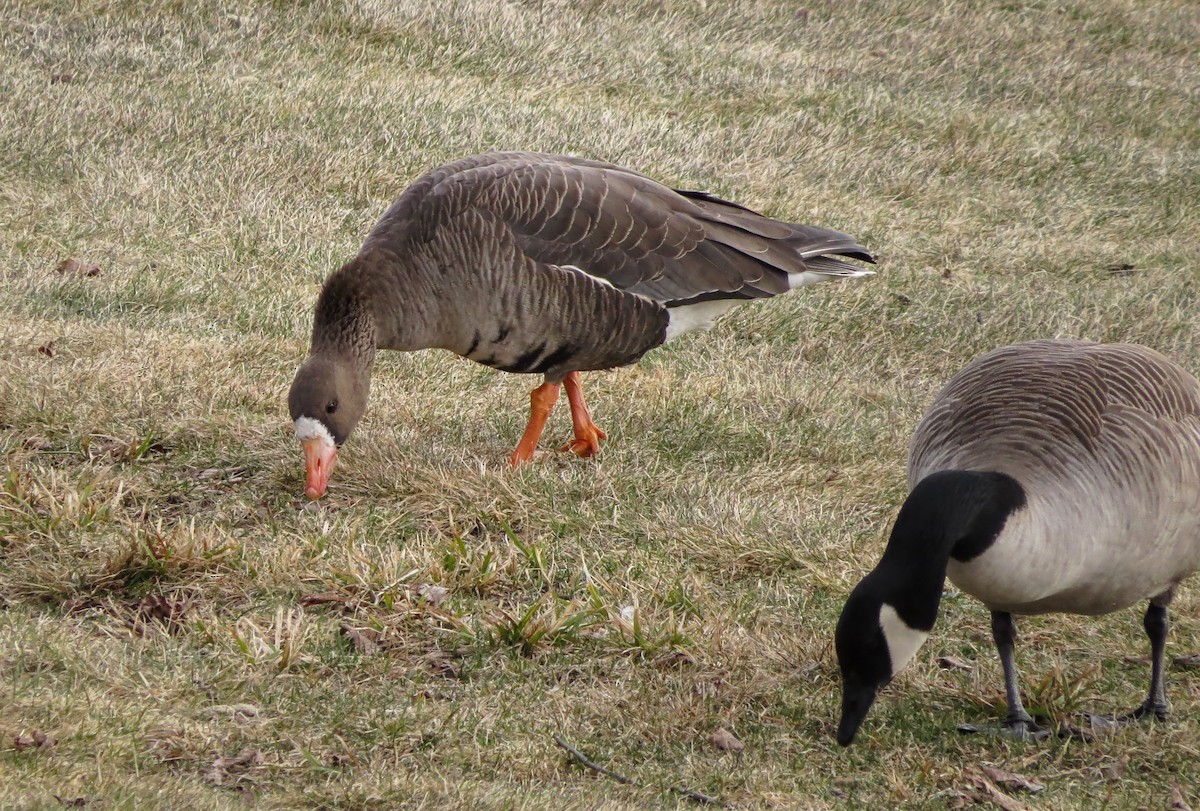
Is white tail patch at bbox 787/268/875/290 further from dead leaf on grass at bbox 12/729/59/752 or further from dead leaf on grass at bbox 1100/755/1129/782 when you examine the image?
dead leaf on grass at bbox 12/729/59/752

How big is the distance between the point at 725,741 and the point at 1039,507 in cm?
120

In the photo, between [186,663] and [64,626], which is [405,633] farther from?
[64,626]

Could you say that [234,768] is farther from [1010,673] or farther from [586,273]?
[586,273]

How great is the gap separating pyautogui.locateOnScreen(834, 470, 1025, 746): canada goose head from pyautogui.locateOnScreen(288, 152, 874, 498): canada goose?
8.48 feet

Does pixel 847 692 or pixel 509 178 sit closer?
pixel 847 692

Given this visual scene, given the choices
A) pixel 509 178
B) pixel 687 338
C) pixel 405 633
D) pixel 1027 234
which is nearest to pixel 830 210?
pixel 1027 234

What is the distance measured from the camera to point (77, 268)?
7.95m

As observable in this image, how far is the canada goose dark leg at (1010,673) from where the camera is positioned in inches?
169

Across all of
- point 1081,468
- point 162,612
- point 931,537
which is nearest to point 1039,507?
point 1081,468

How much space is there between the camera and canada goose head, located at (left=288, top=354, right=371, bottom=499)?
538 cm

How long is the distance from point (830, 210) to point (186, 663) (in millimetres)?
7368

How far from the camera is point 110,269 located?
800 centimetres

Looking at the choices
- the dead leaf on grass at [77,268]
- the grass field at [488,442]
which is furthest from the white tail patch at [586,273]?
the dead leaf on grass at [77,268]

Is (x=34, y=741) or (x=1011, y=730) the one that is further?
(x=1011, y=730)
